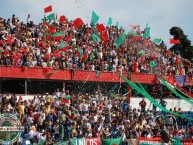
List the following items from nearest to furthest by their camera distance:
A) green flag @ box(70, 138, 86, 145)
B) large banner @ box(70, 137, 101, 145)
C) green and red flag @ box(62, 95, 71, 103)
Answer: green flag @ box(70, 138, 86, 145) → large banner @ box(70, 137, 101, 145) → green and red flag @ box(62, 95, 71, 103)

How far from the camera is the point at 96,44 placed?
104 feet

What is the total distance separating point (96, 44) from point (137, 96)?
4522 mm

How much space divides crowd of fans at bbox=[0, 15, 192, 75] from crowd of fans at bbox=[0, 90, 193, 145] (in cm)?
229

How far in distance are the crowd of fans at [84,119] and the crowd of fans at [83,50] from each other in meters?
2.29

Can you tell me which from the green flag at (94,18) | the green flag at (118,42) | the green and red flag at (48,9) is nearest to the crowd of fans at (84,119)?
the green flag at (118,42)

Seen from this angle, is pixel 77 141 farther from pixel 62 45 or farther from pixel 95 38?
pixel 95 38

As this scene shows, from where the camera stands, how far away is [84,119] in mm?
25172

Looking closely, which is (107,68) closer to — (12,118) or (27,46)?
(27,46)

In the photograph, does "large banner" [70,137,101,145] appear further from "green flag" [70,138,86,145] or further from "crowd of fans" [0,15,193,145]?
"crowd of fans" [0,15,193,145]

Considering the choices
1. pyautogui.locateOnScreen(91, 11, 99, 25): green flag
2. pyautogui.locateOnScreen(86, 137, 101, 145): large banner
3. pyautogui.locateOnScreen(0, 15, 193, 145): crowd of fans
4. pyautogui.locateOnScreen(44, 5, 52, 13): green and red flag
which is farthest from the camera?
pyautogui.locateOnScreen(44, 5, 52, 13): green and red flag

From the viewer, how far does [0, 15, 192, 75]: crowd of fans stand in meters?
27.5

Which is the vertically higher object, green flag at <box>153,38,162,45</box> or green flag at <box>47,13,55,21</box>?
green flag at <box>47,13,55,21</box>

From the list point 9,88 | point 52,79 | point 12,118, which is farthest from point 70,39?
point 12,118

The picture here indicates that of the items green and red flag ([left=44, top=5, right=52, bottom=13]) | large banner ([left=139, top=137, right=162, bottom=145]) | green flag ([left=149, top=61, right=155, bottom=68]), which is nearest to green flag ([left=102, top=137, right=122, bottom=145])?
large banner ([left=139, top=137, right=162, bottom=145])
